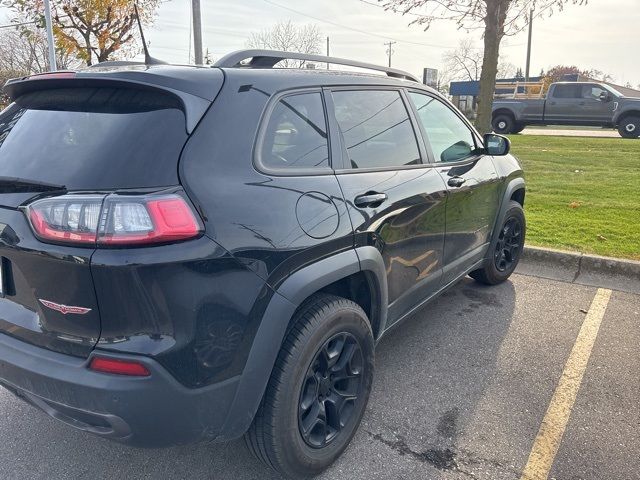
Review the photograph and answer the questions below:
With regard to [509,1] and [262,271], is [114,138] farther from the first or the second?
Result: [509,1]

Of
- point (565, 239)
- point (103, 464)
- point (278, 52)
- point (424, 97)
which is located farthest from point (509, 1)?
point (103, 464)

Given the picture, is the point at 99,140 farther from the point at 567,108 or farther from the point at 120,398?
the point at 567,108

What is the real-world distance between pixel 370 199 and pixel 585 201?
567 centimetres

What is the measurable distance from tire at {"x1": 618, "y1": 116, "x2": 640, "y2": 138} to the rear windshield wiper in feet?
68.3

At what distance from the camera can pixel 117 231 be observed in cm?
169

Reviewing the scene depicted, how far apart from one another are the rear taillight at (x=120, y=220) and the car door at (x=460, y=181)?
1997mm

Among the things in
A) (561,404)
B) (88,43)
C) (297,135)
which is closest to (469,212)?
(561,404)

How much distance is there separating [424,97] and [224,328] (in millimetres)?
2321

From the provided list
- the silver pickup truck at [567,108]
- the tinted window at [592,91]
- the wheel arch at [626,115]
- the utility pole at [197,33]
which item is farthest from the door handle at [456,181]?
the tinted window at [592,91]

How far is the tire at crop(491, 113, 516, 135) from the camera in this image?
68.1 feet

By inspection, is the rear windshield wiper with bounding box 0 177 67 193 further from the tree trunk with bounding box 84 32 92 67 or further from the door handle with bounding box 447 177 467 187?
the tree trunk with bounding box 84 32 92 67

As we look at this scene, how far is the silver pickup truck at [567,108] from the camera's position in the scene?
19516mm

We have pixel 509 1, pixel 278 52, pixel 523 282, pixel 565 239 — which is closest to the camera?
pixel 278 52

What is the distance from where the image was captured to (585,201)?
23.1 ft
